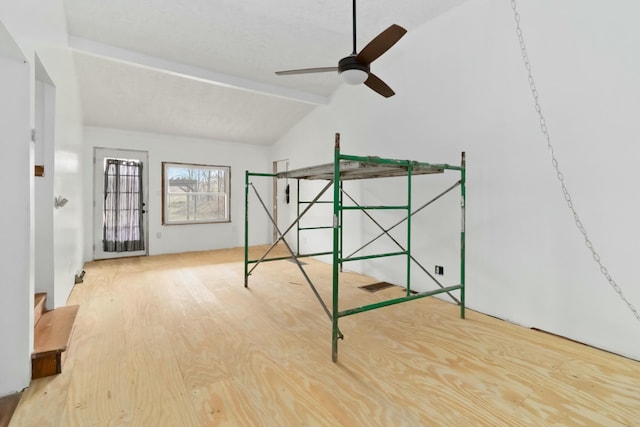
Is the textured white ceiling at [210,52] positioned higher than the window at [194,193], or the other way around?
the textured white ceiling at [210,52]

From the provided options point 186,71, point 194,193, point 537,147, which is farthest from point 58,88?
point 537,147

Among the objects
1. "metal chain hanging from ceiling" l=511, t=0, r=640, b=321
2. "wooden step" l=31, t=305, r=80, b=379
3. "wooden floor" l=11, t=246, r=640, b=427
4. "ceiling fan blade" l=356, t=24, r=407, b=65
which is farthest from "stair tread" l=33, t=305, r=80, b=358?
"metal chain hanging from ceiling" l=511, t=0, r=640, b=321

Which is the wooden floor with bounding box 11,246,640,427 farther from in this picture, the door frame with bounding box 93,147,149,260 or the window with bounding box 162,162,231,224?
the window with bounding box 162,162,231,224

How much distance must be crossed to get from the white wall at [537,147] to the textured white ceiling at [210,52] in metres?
Answer: 0.65

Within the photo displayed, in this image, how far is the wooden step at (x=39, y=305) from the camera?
201cm

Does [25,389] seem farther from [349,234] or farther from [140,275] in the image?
[349,234]

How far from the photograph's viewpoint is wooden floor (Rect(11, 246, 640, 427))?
1.39m

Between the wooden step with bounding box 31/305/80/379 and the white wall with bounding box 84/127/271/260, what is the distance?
3.27m

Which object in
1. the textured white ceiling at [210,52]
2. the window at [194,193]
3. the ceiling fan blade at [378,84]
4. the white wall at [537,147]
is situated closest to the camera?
the white wall at [537,147]

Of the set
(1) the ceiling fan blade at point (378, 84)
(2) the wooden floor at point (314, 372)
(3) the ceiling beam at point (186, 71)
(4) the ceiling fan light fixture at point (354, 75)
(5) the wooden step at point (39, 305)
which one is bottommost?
(2) the wooden floor at point (314, 372)

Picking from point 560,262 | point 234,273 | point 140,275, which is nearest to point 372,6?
point 560,262

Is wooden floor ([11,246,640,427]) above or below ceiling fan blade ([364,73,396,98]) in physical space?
below

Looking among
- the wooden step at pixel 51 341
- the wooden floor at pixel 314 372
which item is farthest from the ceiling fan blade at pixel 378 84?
the wooden step at pixel 51 341

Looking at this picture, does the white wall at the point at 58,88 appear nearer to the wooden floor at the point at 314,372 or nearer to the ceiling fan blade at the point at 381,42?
the wooden floor at the point at 314,372
